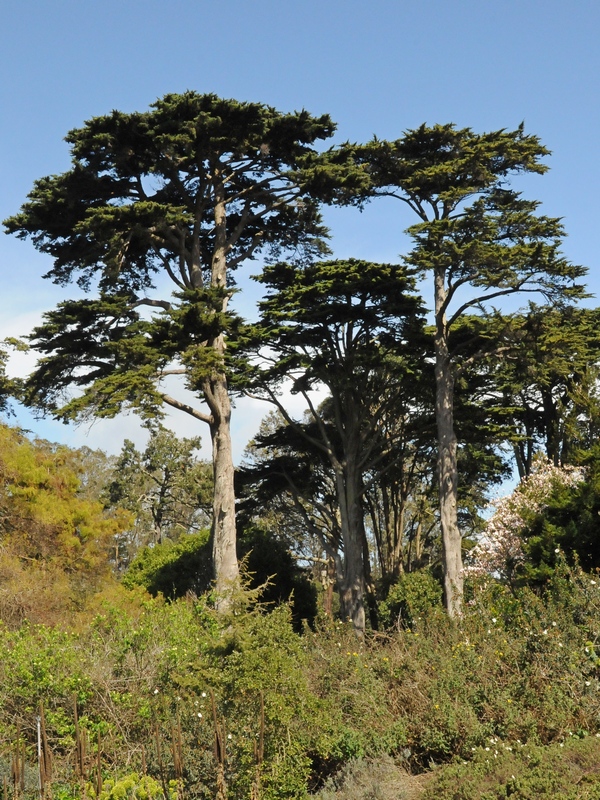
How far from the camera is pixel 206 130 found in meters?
21.0

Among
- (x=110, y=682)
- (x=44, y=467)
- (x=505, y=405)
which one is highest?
(x=505, y=405)

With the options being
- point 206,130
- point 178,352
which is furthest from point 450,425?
point 206,130

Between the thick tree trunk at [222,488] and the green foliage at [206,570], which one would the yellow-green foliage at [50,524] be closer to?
the thick tree trunk at [222,488]

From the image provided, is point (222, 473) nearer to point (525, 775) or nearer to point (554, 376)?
point (554, 376)

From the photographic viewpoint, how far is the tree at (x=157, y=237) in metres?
19.8

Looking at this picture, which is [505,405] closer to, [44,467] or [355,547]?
[355,547]

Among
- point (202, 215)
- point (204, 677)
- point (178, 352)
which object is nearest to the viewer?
point (204, 677)

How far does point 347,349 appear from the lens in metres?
25.2

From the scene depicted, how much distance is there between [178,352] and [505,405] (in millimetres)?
10579

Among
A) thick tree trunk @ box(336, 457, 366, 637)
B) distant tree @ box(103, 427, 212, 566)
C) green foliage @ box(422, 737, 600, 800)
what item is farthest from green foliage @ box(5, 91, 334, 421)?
distant tree @ box(103, 427, 212, 566)

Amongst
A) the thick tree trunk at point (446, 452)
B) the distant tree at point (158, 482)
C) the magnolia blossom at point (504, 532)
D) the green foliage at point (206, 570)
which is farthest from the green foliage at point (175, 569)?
the distant tree at point (158, 482)

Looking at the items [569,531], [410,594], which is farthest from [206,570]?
[569,531]

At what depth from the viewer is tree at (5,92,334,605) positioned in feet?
64.9

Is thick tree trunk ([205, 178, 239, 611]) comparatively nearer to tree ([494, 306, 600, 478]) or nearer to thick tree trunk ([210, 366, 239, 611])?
thick tree trunk ([210, 366, 239, 611])
